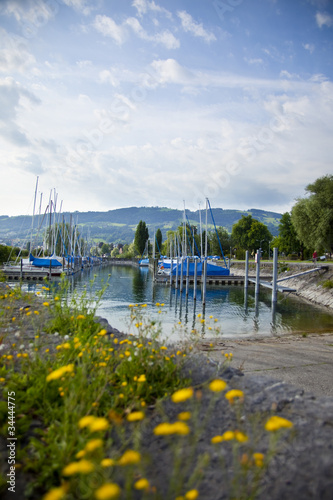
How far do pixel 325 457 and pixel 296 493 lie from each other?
51 centimetres

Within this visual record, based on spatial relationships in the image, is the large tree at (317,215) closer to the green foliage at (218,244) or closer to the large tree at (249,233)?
the large tree at (249,233)

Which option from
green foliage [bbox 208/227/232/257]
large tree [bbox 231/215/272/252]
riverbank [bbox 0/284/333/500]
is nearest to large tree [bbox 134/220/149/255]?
green foliage [bbox 208/227/232/257]

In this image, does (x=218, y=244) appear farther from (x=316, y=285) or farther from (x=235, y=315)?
(x=235, y=315)

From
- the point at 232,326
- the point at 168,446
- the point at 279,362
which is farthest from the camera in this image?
the point at 232,326

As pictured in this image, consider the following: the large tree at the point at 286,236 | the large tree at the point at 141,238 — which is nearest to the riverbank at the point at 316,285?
the large tree at the point at 286,236

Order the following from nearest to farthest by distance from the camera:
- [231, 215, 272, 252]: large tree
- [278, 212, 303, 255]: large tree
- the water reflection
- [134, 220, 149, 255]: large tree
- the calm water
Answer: the calm water < the water reflection < [278, 212, 303, 255]: large tree < [231, 215, 272, 252]: large tree < [134, 220, 149, 255]: large tree

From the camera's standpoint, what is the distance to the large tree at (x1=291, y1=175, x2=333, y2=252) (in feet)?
140

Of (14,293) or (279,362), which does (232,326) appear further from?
(14,293)

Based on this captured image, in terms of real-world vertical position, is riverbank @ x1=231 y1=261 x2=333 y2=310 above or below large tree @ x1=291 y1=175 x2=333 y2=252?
below

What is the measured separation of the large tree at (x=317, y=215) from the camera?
42.7 meters

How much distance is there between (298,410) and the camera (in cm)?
380

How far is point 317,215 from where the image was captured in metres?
44.0

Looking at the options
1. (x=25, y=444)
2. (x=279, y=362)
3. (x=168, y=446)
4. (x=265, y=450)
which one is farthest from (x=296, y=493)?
(x=279, y=362)

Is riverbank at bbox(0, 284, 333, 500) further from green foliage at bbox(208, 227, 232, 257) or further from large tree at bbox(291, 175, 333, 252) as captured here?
green foliage at bbox(208, 227, 232, 257)
